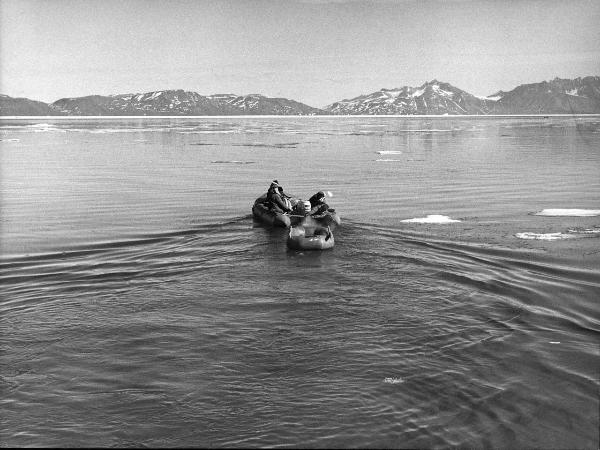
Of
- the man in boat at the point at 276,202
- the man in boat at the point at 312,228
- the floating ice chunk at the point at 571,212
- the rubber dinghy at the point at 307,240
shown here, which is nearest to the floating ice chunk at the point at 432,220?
the floating ice chunk at the point at 571,212

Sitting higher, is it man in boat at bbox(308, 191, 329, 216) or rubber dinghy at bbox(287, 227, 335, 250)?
man in boat at bbox(308, 191, 329, 216)

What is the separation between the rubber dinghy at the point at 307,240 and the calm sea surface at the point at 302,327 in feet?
1.39

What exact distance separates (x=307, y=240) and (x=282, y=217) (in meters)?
4.74

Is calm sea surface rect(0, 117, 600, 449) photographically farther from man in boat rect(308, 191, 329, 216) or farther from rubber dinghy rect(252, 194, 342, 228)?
man in boat rect(308, 191, 329, 216)

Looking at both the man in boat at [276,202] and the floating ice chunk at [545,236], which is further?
the man in boat at [276,202]

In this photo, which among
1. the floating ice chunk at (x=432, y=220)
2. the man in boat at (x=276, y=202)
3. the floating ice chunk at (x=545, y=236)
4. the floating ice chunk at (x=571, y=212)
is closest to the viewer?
the floating ice chunk at (x=545, y=236)

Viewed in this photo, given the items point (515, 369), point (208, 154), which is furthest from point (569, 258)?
point (208, 154)

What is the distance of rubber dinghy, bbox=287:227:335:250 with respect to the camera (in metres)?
21.7

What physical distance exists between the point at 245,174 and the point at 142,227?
2092 cm

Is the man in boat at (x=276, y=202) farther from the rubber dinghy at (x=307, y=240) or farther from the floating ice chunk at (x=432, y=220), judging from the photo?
the floating ice chunk at (x=432, y=220)

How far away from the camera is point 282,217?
26250mm

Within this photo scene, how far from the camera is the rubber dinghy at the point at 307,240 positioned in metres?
21.7

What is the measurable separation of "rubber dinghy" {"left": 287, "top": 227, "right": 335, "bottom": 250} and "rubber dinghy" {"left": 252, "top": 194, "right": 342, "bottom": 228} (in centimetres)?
98

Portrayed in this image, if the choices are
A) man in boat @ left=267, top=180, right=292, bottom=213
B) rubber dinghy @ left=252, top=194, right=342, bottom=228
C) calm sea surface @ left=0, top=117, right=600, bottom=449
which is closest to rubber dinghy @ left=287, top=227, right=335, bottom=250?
calm sea surface @ left=0, top=117, right=600, bottom=449
